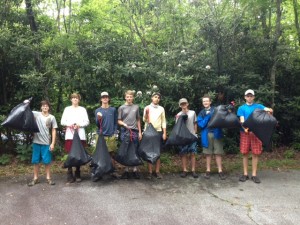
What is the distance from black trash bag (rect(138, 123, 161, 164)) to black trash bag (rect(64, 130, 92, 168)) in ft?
3.18

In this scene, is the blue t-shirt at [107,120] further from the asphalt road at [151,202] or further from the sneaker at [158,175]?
the sneaker at [158,175]

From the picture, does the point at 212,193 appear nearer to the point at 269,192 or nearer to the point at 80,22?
the point at 269,192

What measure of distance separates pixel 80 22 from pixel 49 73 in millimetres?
1758

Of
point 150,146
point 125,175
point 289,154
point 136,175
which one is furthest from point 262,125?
point 289,154

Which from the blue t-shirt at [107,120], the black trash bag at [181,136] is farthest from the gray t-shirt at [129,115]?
the black trash bag at [181,136]

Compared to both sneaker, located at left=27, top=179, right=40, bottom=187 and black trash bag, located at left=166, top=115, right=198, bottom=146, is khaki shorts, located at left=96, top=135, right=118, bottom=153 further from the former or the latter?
sneaker, located at left=27, top=179, right=40, bottom=187

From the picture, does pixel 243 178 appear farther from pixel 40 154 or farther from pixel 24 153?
pixel 24 153

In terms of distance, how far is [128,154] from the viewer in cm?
562

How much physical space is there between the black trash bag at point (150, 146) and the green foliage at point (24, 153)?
9.20 ft

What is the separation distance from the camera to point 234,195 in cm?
514

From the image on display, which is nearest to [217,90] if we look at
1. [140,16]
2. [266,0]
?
[266,0]

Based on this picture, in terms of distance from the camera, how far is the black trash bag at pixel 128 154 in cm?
559

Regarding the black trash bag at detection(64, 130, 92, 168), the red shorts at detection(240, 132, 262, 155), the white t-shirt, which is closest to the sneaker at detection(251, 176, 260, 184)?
the red shorts at detection(240, 132, 262, 155)

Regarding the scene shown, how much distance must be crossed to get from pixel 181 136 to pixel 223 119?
0.83m
